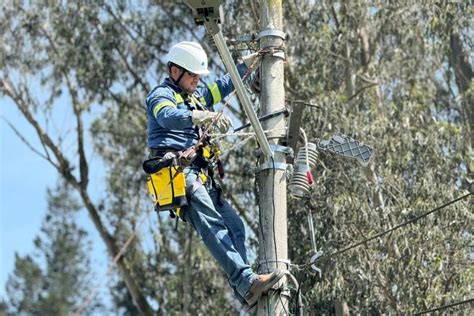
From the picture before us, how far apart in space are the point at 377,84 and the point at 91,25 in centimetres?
488

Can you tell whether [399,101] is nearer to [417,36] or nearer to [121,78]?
[417,36]

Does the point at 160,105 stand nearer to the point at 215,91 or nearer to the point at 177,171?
the point at 177,171

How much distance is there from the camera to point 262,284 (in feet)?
17.8

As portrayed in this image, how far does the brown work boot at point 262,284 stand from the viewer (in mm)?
5426

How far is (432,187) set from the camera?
1155cm

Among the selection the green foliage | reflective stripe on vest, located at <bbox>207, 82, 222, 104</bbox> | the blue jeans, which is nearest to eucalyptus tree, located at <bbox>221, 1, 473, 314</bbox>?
the green foliage

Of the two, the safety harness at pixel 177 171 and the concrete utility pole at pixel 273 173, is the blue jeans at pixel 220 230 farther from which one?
the concrete utility pole at pixel 273 173

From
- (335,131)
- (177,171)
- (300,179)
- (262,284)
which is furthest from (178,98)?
(335,131)

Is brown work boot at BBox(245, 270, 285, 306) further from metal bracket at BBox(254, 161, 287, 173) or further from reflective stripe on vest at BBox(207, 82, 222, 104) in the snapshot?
reflective stripe on vest at BBox(207, 82, 222, 104)

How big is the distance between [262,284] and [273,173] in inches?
28.0

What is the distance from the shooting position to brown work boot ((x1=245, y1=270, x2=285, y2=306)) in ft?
17.8

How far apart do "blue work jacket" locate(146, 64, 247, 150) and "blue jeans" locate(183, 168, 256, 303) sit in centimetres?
24

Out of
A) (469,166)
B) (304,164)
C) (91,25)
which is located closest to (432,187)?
(469,166)

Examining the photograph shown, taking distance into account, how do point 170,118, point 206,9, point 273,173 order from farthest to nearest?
point 273,173 → point 170,118 → point 206,9
